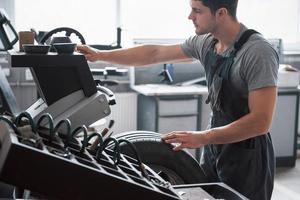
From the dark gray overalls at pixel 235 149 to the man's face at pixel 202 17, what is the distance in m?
0.13

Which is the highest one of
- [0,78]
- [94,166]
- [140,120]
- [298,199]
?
[0,78]

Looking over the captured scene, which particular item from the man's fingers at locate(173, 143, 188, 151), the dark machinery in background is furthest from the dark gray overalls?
the dark machinery in background

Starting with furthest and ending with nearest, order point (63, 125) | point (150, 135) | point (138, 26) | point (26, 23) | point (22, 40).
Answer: point (138, 26) → point (26, 23) → point (150, 135) → point (22, 40) → point (63, 125)

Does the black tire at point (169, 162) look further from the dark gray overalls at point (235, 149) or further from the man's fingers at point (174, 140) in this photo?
the dark gray overalls at point (235, 149)

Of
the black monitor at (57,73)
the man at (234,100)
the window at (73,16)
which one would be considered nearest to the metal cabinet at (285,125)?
the window at (73,16)

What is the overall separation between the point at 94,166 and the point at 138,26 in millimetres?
3304

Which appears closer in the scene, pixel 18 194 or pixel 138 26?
pixel 18 194

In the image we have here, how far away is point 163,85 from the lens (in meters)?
3.80

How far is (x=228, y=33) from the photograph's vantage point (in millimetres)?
1664

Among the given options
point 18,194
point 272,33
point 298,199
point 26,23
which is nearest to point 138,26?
point 26,23

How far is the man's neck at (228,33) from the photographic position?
165cm

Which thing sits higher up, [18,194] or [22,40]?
[22,40]

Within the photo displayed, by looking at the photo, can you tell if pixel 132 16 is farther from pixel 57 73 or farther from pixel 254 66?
pixel 57 73

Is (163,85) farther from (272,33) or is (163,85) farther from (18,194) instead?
(18,194)
